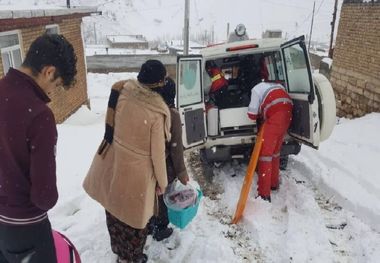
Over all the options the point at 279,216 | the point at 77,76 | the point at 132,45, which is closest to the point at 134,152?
the point at 279,216

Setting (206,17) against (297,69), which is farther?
(206,17)

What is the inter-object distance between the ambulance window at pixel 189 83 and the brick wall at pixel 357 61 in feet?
15.4

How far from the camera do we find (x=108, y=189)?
10.1 feet

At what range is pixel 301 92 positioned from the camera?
5.12m

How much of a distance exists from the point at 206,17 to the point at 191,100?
256 feet

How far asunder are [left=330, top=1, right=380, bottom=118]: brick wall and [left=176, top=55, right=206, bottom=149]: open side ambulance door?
15.4ft

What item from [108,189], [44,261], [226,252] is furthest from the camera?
[226,252]

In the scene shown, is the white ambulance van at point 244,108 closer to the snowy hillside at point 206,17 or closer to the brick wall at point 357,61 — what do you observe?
the brick wall at point 357,61

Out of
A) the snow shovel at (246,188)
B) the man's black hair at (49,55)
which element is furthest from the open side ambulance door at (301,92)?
the man's black hair at (49,55)

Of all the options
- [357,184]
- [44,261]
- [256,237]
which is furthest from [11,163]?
[357,184]

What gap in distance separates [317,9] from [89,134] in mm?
78441

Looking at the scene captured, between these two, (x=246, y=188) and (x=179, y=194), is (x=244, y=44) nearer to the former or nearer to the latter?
(x=246, y=188)

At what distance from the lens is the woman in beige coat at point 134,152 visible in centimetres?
283

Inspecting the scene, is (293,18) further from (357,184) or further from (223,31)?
(357,184)
